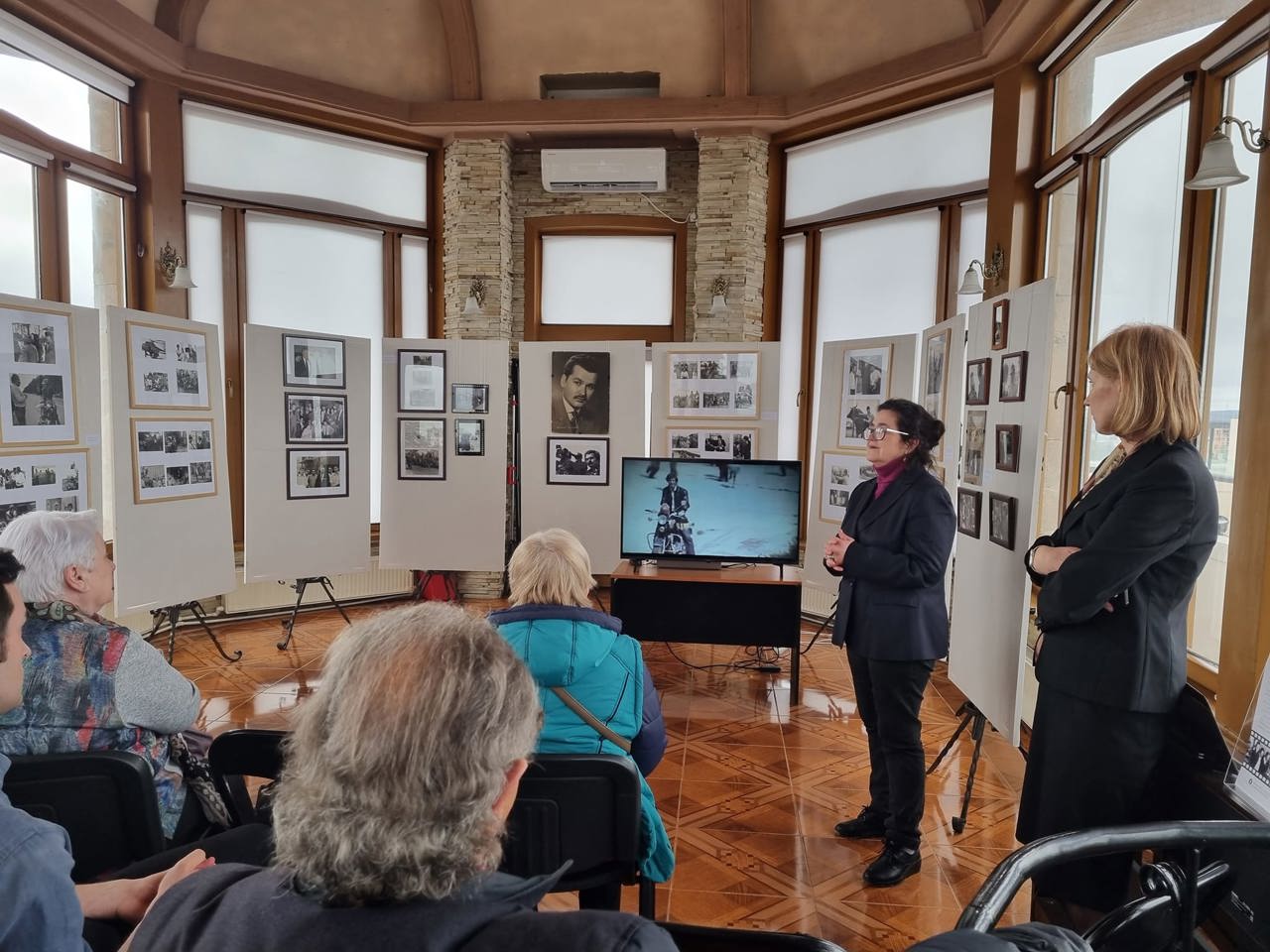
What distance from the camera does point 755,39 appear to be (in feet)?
23.5

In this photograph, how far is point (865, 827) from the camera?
11.2ft

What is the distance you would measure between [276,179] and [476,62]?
2.10m

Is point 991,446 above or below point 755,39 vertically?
below

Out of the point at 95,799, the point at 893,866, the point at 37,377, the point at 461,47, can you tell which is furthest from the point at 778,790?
the point at 461,47

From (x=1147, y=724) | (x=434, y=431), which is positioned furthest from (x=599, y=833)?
(x=434, y=431)

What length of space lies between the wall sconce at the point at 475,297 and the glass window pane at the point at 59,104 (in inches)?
112

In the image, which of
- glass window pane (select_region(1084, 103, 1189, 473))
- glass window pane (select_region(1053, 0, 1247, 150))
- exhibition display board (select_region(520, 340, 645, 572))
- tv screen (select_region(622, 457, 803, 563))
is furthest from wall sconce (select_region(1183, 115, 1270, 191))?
A: exhibition display board (select_region(520, 340, 645, 572))

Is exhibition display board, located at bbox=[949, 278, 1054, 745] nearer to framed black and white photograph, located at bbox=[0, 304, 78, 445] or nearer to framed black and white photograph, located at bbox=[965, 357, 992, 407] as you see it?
framed black and white photograph, located at bbox=[965, 357, 992, 407]

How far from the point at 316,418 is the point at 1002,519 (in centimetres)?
496

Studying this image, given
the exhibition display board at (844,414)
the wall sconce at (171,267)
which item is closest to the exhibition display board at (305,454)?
the wall sconce at (171,267)

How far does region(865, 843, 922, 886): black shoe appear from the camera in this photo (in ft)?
9.89

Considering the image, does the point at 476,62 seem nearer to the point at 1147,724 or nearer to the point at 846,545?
the point at 846,545

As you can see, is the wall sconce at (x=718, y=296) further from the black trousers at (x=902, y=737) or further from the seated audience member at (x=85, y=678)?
the seated audience member at (x=85, y=678)

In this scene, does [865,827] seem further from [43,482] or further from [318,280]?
[318,280]
